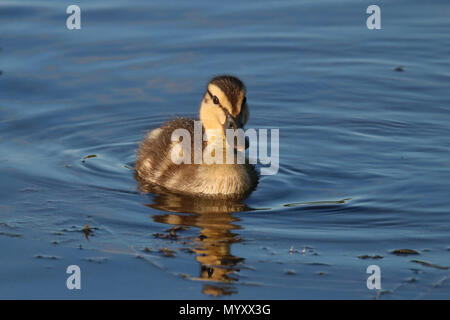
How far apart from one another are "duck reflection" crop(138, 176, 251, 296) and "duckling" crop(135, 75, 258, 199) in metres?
0.14

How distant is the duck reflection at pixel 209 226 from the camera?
275 inches

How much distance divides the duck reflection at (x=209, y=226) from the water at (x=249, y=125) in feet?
0.08

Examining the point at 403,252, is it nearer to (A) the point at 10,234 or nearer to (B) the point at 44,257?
(B) the point at 44,257

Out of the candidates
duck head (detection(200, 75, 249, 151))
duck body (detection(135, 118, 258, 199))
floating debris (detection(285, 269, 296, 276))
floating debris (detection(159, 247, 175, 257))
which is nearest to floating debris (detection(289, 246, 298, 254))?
floating debris (detection(285, 269, 296, 276))

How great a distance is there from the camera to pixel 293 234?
7926mm

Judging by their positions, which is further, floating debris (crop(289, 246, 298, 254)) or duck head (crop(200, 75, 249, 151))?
duck head (crop(200, 75, 249, 151))

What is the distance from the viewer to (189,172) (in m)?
9.33

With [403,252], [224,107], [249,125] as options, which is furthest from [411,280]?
[249,125]

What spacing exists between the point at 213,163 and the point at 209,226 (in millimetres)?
1220

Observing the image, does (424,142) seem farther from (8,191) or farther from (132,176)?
(8,191)

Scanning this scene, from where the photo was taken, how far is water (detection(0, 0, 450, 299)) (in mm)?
7109

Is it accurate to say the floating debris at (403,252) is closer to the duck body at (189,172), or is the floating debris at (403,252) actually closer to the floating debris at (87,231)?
the duck body at (189,172)

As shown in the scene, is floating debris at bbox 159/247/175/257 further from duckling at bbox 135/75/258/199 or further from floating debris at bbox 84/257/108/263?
duckling at bbox 135/75/258/199
